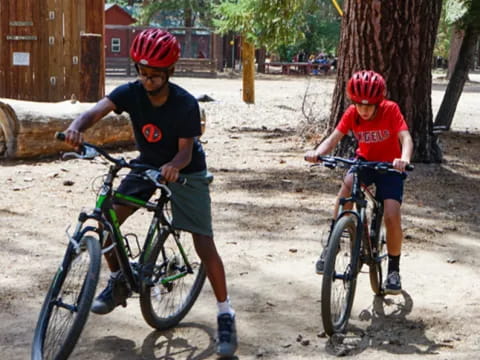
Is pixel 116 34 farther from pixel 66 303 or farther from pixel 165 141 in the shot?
pixel 66 303

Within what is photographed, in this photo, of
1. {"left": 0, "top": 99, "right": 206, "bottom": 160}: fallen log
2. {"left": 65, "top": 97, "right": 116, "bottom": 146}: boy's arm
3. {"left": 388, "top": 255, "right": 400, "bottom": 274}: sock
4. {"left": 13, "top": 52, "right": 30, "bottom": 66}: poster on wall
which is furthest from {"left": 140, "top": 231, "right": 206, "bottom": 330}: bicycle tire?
{"left": 13, "top": 52, "right": 30, "bottom": 66}: poster on wall

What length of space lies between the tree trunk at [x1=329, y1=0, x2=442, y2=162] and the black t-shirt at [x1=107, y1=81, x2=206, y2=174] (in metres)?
6.09

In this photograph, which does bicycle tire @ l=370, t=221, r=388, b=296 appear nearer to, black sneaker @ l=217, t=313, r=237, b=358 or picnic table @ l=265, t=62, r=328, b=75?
black sneaker @ l=217, t=313, r=237, b=358

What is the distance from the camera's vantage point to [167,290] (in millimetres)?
4719

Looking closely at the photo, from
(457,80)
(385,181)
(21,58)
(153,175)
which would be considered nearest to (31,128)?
(21,58)

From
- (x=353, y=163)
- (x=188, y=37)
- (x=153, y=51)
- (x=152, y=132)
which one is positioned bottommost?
(x=353, y=163)

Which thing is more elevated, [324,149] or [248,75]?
[324,149]

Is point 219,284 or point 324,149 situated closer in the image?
point 219,284

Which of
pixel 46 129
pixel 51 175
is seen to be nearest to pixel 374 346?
pixel 51 175

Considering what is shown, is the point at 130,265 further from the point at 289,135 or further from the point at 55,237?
the point at 289,135

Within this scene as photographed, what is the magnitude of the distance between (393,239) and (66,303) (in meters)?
2.25

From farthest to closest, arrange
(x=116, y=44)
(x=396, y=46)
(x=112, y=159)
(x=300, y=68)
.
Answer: (x=116, y=44) < (x=300, y=68) < (x=396, y=46) < (x=112, y=159)

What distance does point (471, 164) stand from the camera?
11148 mm

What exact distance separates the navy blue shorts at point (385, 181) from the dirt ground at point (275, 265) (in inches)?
29.9
